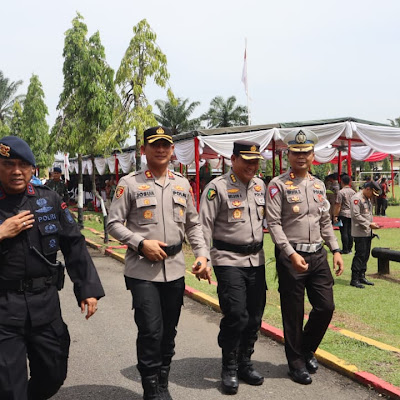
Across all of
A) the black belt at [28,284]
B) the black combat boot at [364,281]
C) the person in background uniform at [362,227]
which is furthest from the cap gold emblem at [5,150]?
the black combat boot at [364,281]

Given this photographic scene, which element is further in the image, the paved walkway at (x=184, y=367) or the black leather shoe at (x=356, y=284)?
the black leather shoe at (x=356, y=284)

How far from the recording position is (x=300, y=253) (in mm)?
3980

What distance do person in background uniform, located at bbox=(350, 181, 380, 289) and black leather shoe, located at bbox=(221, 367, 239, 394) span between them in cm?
405

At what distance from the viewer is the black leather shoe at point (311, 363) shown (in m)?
4.14

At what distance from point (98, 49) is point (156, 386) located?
1232 centimetres

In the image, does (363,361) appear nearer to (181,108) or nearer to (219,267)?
(219,267)

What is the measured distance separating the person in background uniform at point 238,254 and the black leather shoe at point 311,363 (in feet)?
1.60

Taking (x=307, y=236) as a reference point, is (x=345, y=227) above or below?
below

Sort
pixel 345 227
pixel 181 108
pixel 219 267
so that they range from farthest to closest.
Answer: pixel 181 108 → pixel 345 227 → pixel 219 267

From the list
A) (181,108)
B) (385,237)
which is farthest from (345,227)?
(181,108)

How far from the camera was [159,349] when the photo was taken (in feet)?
11.0

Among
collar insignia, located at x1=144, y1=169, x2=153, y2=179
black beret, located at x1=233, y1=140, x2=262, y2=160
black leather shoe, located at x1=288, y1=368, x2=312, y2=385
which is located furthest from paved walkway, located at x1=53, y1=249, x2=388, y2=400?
black beret, located at x1=233, y1=140, x2=262, y2=160

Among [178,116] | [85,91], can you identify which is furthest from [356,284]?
[178,116]

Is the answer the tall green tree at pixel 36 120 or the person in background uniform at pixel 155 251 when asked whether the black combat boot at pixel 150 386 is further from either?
the tall green tree at pixel 36 120
